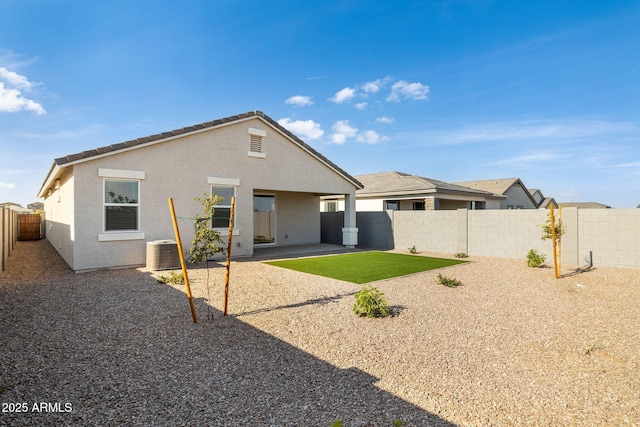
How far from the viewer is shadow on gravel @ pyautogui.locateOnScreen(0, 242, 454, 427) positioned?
3.05 m

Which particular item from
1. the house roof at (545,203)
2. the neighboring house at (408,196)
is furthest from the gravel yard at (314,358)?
the house roof at (545,203)

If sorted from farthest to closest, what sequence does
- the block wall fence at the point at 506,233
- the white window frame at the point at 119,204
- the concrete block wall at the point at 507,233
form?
the concrete block wall at the point at 507,233
the block wall fence at the point at 506,233
the white window frame at the point at 119,204

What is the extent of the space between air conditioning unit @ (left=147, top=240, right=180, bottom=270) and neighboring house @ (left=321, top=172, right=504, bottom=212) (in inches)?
563

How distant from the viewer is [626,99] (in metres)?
13.9

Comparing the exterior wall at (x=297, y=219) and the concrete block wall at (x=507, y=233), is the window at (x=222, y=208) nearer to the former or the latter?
the exterior wall at (x=297, y=219)

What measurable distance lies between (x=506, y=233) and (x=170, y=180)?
14.1 metres

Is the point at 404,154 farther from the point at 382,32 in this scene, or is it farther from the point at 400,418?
the point at 400,418

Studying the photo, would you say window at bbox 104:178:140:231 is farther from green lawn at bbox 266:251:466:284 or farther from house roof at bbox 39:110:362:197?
green lawn at bbox 266:251:466:284

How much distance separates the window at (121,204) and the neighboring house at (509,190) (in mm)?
29548

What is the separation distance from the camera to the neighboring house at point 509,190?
30.7 m

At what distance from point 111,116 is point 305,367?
44.0 feet

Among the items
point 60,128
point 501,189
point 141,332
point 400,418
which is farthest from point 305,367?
point 501,189

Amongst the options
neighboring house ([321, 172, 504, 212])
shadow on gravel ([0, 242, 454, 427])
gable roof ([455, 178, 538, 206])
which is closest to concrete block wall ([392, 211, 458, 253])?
neighboring house ([321, 172, 504, 212])

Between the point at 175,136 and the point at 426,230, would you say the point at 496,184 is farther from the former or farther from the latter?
the point at 175,136
